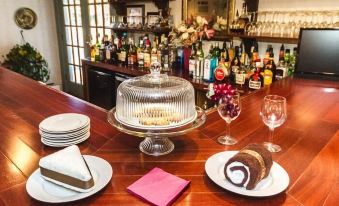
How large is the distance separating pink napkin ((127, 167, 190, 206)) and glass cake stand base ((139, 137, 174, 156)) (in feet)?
0.49

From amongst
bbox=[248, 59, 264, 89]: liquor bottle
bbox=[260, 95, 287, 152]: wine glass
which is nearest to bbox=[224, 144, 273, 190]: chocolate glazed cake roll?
bbox=[260, 95, 287, 152]: wine glass

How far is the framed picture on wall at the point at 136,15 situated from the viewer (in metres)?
3.47

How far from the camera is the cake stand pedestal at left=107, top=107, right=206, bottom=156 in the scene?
929mm

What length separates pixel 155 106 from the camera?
1.00 meters

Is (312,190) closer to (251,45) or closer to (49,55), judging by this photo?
(251,45)

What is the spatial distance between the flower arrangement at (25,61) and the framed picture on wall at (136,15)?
200 cm

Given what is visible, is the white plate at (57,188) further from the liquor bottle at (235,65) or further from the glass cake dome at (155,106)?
the liquor bottle at (235,65)

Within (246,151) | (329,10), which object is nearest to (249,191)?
(246,151)

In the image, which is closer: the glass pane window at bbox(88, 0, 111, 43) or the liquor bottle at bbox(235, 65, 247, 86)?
the liquor bottle at bbox(235, 65, 247, 86)

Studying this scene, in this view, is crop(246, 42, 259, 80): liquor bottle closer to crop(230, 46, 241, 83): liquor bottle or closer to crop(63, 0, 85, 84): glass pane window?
crop(230, 46, 241, 83): liquor bottle

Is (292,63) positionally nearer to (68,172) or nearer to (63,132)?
(63,132)

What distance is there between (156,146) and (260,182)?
1.30 ft

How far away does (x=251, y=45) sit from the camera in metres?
2.46

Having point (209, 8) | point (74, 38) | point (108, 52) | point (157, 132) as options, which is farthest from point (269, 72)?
point (74, 38)
